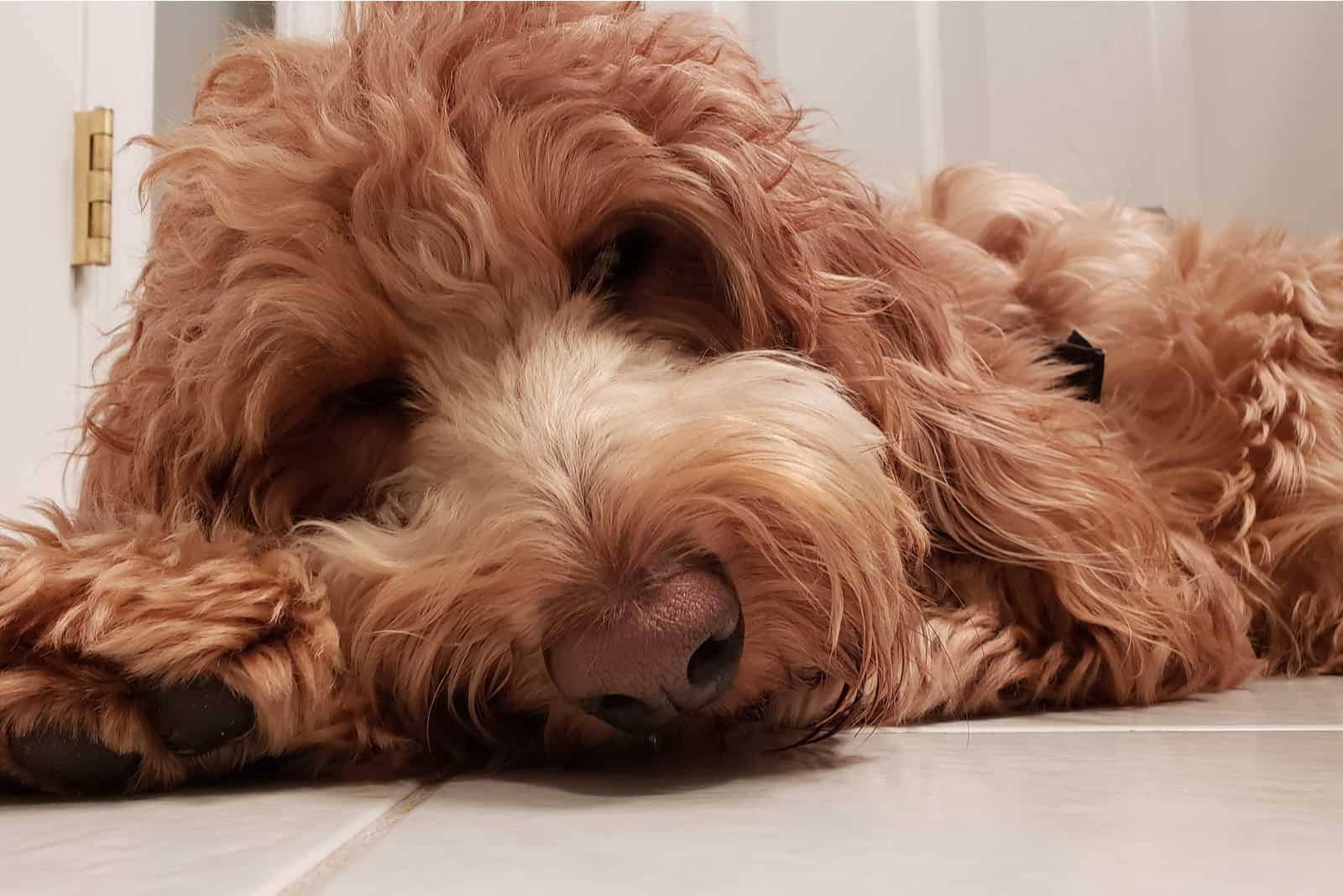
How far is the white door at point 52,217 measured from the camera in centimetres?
263

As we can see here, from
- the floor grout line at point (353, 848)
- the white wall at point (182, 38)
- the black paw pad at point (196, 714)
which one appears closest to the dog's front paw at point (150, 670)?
the black paw pad at point (196, 714)

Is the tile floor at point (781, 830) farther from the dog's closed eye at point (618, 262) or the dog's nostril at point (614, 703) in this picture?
the dog's closed eye at point (618, 262)

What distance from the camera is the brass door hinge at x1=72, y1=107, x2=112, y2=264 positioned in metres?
2.77

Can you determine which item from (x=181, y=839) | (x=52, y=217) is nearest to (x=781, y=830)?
(x=181, y=839)

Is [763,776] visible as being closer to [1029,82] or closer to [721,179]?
[721,179]

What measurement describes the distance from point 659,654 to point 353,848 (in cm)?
23

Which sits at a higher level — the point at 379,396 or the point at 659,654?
the point at 379,396

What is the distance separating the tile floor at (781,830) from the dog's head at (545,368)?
89mm

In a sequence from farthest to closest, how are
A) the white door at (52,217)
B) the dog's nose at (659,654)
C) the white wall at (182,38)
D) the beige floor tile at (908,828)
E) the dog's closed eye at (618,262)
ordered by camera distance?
the white wall at (182,38), the white door at (52,217), the dog's closed eye at (618,262), the dog's nose at (659,654), the beige floor tile at (908,828)

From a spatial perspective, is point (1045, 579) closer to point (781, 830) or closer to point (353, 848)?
point (781, 830)

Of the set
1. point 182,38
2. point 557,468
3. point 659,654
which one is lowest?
point 659,654

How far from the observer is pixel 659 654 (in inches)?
36.4

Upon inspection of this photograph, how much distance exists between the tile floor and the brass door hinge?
6.61 feet

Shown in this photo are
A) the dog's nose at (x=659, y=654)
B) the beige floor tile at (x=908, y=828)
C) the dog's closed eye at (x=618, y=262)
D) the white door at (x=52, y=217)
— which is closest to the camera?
the beige floor tile at (x=908, y=828)
